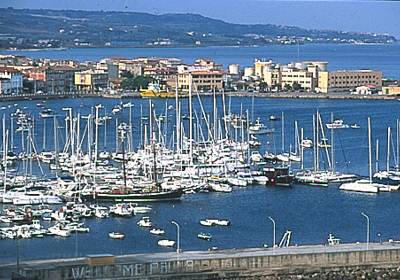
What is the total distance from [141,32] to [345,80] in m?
24.6

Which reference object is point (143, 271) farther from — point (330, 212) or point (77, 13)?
point (77, 13)

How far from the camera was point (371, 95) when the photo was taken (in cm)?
2216

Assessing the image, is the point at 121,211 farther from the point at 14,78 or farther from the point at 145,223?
the point at 14,78

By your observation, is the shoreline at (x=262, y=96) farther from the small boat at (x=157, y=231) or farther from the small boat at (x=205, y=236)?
the small boat at (x=205, y=236)

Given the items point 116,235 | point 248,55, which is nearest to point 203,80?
point 116,235

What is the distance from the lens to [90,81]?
23.5 m

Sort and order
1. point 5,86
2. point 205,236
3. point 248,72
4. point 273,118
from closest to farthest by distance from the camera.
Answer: point 205,236, point 273,118, point 5,86, point 248,72

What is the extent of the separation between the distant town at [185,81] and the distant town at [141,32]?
577 centimetres

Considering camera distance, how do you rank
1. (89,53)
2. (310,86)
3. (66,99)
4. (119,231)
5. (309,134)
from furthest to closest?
1. (89,53)
2. (310,86)
3. (66,99)
4. (309,134)
5. (119,231)

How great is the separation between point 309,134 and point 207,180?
4.55 meters

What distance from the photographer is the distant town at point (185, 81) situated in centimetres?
2255

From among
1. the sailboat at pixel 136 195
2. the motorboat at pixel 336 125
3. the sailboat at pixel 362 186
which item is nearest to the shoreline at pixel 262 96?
the motorboat at pixel 336 125

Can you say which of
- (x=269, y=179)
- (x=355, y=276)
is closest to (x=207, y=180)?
(x=269, y=179)

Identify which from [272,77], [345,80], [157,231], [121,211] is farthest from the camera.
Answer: [272,77]
